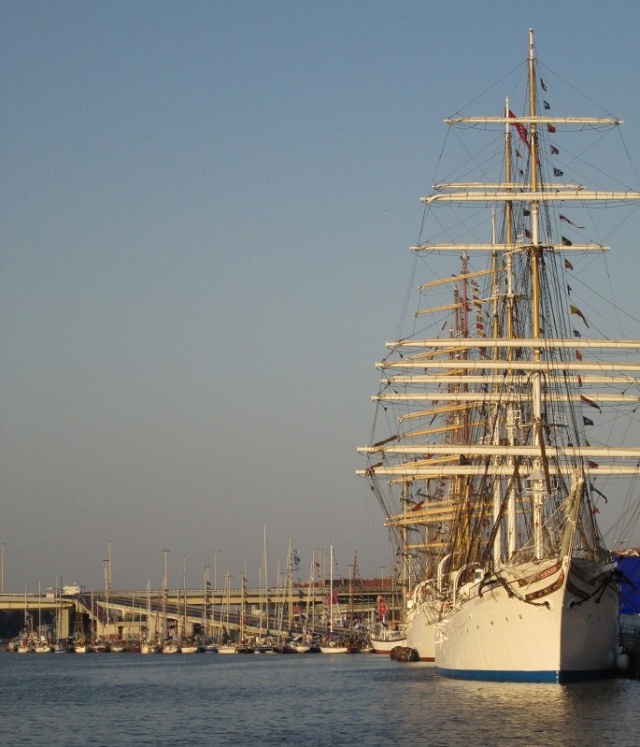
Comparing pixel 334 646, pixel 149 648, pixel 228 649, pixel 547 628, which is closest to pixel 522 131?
pixel 547 628

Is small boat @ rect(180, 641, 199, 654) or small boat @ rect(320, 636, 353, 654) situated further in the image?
small boat @ rect(180, 641, 199, 654)

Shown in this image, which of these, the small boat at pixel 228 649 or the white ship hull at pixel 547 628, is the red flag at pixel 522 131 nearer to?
the white ship hull at pixel 547 628

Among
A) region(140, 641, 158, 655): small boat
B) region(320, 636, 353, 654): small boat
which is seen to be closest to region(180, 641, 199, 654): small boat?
region(140, 641, 158, 655): small boat

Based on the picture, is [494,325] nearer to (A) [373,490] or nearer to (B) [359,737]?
(A) [373,490]

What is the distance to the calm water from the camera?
48.6 meters

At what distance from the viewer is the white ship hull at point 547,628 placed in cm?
5984

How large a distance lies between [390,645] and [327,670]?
112ft

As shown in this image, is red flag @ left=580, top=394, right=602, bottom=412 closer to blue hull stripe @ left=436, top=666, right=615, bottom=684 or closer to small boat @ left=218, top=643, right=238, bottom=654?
blue hull stripe @ left=436, top=666, right=615, bottom=684

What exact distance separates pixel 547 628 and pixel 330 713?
10.1 meters

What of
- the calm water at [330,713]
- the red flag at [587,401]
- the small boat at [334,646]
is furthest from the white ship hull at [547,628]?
the small boat at [334,646]

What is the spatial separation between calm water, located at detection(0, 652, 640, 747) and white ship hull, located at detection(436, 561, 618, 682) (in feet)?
3.13

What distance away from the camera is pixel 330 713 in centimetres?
6066

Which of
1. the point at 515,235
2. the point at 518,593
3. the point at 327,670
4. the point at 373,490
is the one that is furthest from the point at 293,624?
the point at 518,593

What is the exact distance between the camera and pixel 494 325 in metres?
92.9
